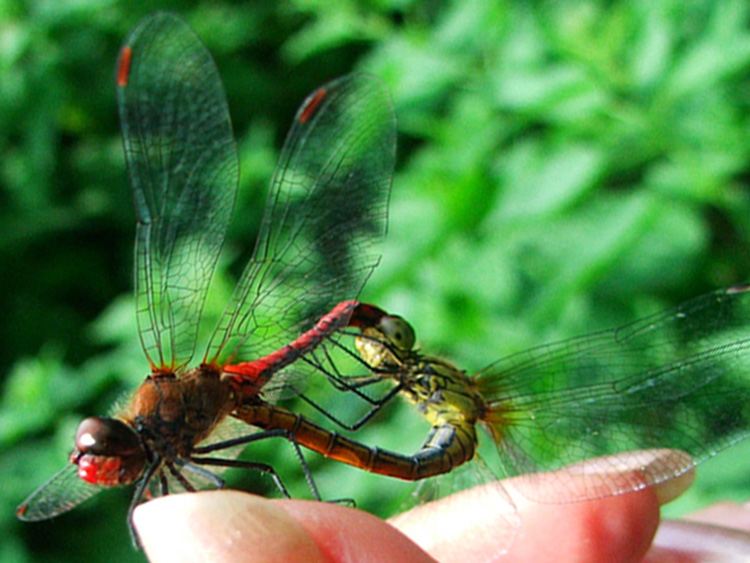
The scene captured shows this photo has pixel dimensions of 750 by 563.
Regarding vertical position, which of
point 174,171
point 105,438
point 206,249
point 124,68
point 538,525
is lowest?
point 538,525

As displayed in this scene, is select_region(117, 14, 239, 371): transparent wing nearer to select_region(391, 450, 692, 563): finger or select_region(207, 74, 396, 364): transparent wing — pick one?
select_region(207, 74, 396, 364): transparent wing

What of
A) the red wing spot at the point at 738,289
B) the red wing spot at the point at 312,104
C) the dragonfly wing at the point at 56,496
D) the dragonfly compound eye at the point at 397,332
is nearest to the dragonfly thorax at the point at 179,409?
the dragonfly wing at the point at 56,496

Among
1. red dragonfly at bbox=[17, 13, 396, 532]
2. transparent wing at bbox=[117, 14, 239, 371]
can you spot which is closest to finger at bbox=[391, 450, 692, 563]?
red dragonfly at bbox=[17, 13, 396, 532]

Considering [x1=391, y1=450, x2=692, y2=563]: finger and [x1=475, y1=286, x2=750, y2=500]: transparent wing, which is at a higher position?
[x1=475, y1=286, x2=750, y2=500]: transparent wing

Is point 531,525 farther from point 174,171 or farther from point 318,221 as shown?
point 174,171

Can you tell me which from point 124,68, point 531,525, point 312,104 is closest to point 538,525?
point 531,525

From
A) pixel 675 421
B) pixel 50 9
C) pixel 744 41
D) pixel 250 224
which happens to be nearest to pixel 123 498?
pixel 250 224
